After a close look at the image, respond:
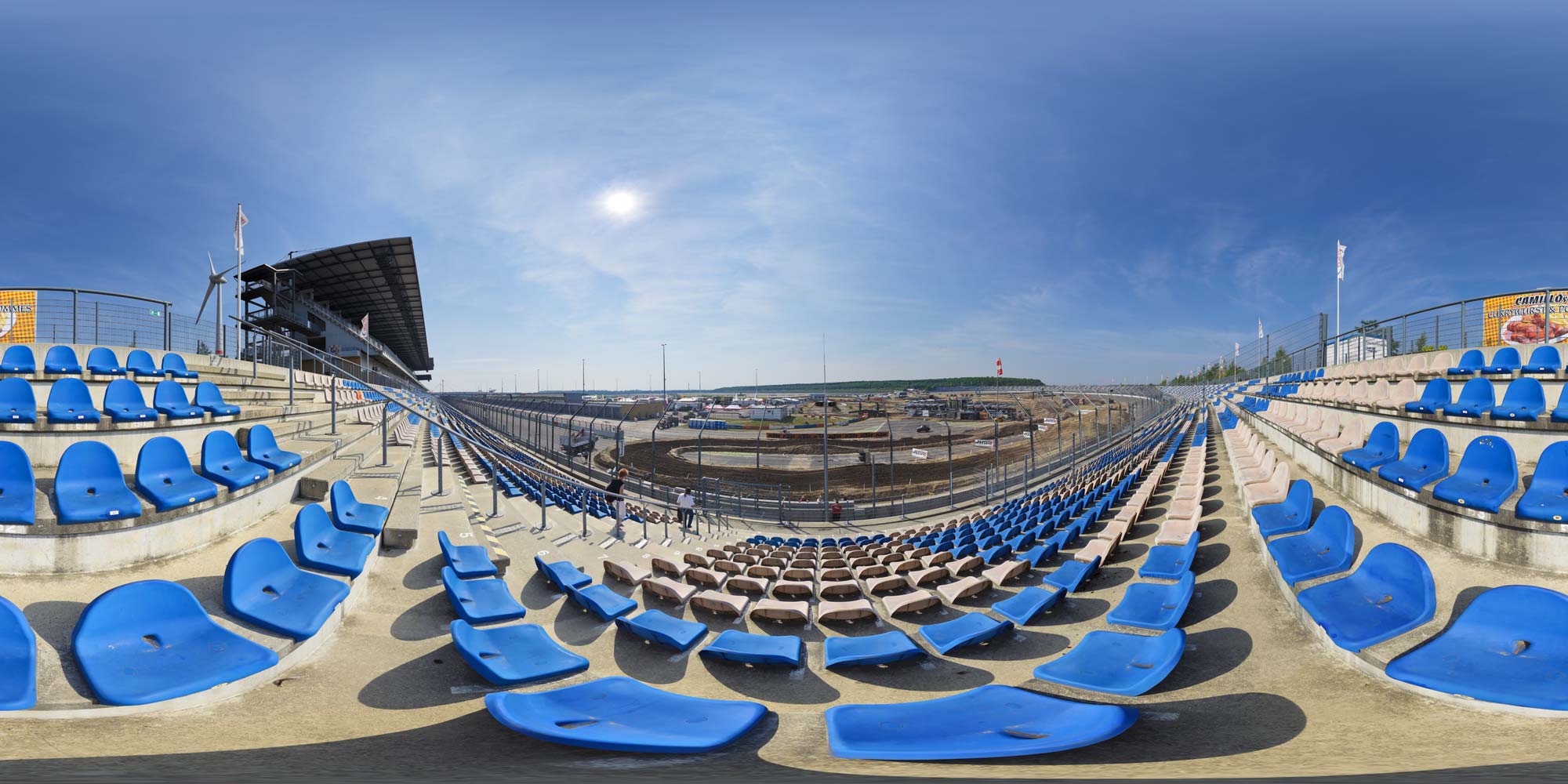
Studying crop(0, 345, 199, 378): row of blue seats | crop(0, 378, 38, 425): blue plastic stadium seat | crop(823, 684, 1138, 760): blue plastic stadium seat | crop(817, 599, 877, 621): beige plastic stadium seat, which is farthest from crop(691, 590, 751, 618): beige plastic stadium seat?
crop(0, 345, 199, 378): row of blue seats

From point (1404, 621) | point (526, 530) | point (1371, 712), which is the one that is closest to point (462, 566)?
point (526, 530)

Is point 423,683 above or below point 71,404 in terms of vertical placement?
below

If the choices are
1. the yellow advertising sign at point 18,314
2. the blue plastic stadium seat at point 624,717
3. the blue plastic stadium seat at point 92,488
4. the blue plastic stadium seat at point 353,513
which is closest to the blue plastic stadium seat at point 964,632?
the blue plastic stadium seat at point 624,717

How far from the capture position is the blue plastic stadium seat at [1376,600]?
3938 mm

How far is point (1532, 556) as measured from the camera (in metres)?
4.54

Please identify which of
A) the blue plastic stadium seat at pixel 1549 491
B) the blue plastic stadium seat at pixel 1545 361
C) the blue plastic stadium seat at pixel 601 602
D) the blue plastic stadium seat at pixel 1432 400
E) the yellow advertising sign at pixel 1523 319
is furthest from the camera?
the yellow advertising sign at pixel 1523 319

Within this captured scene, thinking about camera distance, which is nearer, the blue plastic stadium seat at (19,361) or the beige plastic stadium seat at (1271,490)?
the beige plastic stadium seat at (1271,490)

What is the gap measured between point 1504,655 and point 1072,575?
357 cm

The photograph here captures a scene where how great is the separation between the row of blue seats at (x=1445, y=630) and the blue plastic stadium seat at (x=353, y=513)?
8.93 metres

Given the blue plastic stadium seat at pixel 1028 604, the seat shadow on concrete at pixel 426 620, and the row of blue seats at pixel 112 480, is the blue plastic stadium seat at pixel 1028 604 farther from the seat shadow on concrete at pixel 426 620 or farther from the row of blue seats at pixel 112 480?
the row of blue seats at pixel 112 480

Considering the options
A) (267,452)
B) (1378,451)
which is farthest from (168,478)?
(1378,451)

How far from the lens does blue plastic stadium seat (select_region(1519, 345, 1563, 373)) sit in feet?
28.9

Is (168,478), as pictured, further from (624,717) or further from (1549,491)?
(1549,491)

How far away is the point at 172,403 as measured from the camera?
7676 millimetres
